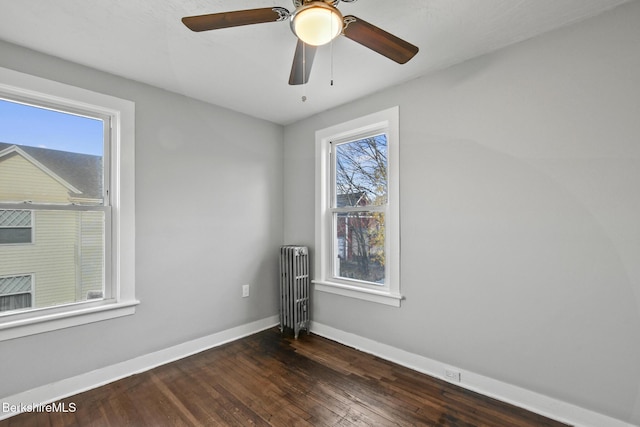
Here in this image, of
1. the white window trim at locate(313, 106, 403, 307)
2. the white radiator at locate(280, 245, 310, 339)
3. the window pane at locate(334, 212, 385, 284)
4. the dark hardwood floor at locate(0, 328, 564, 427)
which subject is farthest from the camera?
the white radiator at locate(280, 245, 310, 339)

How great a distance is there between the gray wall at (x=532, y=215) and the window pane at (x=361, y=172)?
0.31 meters

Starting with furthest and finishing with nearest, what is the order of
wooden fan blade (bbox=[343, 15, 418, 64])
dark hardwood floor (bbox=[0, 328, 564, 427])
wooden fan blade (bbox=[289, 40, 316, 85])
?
1. dark hardwood floor (bbox=[0, 328, 564, 427])
2. wooden fan blade (bbox=[289, 40, 316, 85])
3. wooden fan blade (bbox=[343, 15, 418, 64])

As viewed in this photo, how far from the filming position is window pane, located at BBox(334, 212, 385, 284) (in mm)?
2846

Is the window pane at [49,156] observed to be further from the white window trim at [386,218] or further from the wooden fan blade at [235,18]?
the white window trim at [386,218]

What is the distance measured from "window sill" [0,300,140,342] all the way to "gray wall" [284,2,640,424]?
7.33 ft

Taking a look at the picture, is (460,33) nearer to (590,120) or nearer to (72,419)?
(590,120)

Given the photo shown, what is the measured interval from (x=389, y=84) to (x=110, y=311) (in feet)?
9.72

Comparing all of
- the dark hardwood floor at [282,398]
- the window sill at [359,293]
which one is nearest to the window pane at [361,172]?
the window sill at [359,293]

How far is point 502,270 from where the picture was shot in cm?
207

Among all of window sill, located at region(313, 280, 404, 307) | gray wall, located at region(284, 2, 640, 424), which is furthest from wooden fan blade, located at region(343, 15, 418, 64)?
window sill, located at region(313, 280, 404, 307)

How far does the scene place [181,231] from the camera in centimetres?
279

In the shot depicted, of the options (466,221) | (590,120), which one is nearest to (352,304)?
(466,221)

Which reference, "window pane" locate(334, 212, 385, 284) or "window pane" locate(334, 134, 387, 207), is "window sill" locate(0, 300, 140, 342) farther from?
"window pane" locate(334, 134, 387, 207)

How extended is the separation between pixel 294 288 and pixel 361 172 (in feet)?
4.67
